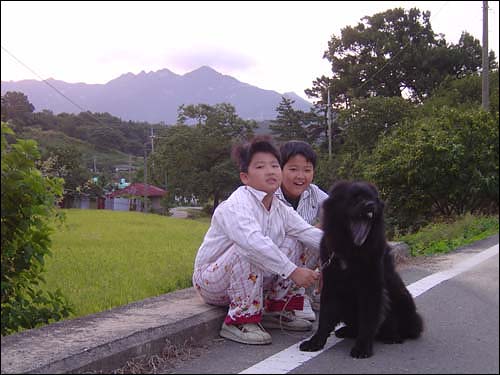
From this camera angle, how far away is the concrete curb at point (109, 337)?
7.82 feet

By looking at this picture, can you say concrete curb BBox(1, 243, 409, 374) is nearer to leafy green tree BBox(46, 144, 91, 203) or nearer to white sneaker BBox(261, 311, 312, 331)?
white sneaker BBox(261, 311, 312, 331)

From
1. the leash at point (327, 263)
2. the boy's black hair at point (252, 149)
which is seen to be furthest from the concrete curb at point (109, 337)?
the boy's black hair at point (252, 149)

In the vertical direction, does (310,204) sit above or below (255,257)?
above

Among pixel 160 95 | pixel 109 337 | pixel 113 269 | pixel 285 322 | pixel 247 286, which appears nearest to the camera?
pixel 109 337

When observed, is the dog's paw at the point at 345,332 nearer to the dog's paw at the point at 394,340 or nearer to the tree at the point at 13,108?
the dog's paw at the point at 394,340

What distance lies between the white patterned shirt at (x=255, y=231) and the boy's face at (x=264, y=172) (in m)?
0.04

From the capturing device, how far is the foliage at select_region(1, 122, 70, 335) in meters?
2.97

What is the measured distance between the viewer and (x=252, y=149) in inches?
125

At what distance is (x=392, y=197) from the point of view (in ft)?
25.2

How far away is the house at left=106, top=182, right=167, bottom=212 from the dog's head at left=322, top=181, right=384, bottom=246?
151 feet

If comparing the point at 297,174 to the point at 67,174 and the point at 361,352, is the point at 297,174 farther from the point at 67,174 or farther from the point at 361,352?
the point at 67,174

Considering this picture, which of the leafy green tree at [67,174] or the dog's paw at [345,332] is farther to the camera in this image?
the leafy green tree at [67,174]

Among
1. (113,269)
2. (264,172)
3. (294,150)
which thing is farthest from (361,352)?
(113,269)

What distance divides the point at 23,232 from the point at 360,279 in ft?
6.47
